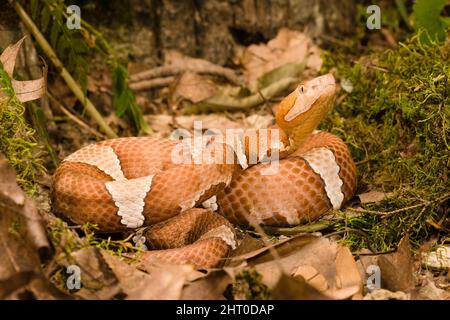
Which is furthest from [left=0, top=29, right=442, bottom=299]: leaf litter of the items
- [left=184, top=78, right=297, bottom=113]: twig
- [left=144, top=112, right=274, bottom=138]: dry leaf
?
[left=184, top=78, right=297, bottom=113]: twig

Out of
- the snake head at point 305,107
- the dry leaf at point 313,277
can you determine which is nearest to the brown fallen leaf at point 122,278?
the dry leaf at point 313,277

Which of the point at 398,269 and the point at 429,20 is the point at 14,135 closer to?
the point at 398,269

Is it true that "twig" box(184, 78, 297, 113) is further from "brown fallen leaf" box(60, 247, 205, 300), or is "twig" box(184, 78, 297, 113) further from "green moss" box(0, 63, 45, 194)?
"brown fallen leaf" box(60, 247, 205, 300)

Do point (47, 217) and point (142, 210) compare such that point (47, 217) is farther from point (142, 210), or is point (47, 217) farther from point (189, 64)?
point (189, 64)

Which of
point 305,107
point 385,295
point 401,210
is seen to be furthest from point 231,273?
point 305,107

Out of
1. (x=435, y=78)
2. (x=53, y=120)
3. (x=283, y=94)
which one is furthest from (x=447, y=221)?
(x=53, y=120)

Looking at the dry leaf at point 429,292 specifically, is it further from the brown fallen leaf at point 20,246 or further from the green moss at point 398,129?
the brown fallen leaf at point 20,246
